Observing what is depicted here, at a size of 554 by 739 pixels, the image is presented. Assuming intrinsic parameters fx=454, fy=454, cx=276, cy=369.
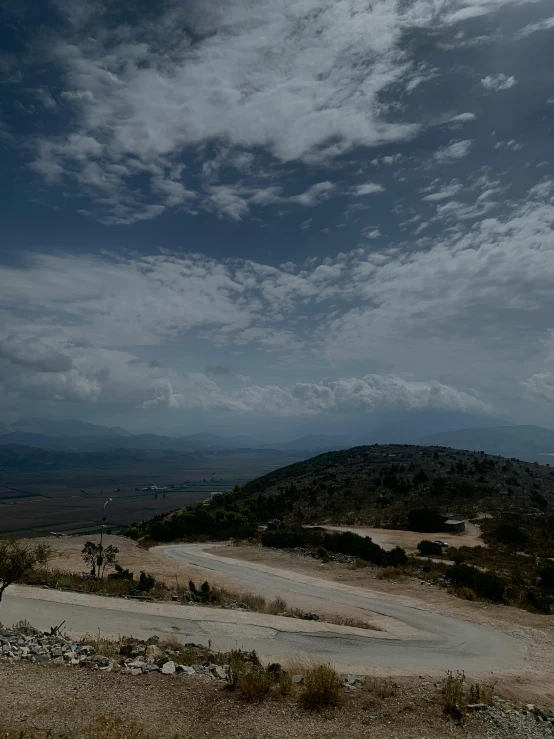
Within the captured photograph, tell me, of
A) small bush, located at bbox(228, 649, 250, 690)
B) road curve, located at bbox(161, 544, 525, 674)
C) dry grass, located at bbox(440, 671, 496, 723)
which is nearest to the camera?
dry grass, located at bbox(440, 671, 496, 723)

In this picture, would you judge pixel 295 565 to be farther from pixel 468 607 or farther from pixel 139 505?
pixel 139 505

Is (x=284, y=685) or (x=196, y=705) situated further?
(x=284, y=685)

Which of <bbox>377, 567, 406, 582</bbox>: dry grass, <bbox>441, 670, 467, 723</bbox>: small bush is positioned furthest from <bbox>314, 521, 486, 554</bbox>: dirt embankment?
<bbox>441, 670, 467, 723</bbox>: small bush

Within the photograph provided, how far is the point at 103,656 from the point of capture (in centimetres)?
1508

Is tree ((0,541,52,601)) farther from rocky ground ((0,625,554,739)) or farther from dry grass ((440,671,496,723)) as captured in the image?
dry grass ((440,671,496,723))

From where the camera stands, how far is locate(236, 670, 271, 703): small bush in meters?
12.6

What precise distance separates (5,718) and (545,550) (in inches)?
1770

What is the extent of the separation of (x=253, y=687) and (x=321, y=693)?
190 cm

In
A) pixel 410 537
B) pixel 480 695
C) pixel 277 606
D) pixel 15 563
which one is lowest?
pixel 410 537

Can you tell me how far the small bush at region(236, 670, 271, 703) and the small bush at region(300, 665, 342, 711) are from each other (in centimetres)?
107

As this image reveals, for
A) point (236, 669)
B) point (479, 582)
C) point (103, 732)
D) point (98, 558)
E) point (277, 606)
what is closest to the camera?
point (103, 732)

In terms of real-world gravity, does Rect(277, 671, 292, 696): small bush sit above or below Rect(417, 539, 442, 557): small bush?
above

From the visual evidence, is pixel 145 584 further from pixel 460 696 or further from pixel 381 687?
pixel 460 696

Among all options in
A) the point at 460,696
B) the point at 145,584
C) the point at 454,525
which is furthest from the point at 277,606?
the point at 454,525
